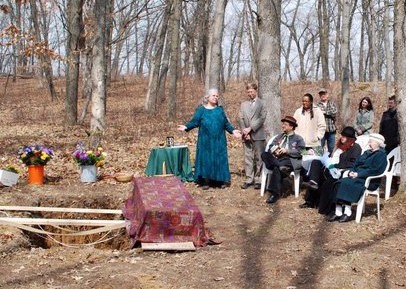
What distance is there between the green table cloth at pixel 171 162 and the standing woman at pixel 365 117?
Answer: 11.6 feet

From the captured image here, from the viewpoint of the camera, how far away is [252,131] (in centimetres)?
929

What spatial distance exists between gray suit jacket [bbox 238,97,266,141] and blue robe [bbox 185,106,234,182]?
1.10ft

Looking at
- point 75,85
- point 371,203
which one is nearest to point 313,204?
point 371,203

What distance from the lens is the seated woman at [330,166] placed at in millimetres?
7758

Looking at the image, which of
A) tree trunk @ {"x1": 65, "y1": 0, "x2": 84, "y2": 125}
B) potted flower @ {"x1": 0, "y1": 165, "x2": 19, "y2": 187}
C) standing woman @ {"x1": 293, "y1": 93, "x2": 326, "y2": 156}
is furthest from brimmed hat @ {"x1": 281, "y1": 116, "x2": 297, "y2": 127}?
tree trunk @ {"x1": 65, "y1": 0, "x2": 84, "y2": 125}

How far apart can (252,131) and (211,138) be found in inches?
29.3

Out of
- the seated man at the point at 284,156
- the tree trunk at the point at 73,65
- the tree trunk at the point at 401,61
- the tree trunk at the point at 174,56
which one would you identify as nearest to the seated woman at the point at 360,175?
the tree trunk at the point at 401,61

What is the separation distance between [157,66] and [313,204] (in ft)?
45.9

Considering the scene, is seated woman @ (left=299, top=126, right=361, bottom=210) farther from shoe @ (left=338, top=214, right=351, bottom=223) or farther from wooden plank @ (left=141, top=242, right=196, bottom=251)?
wooden plank @ (left=141, top=242, right=196, bottom=251)

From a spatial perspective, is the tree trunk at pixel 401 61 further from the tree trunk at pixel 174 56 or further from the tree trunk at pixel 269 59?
the tree trunk at pixel 174 56

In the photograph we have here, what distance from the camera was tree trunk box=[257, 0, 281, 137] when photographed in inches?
378

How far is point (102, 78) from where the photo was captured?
11.8 meters

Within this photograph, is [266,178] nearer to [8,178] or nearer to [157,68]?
[8,178]

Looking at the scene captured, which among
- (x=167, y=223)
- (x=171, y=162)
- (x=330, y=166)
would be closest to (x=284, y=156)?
(x=330, y=166)
